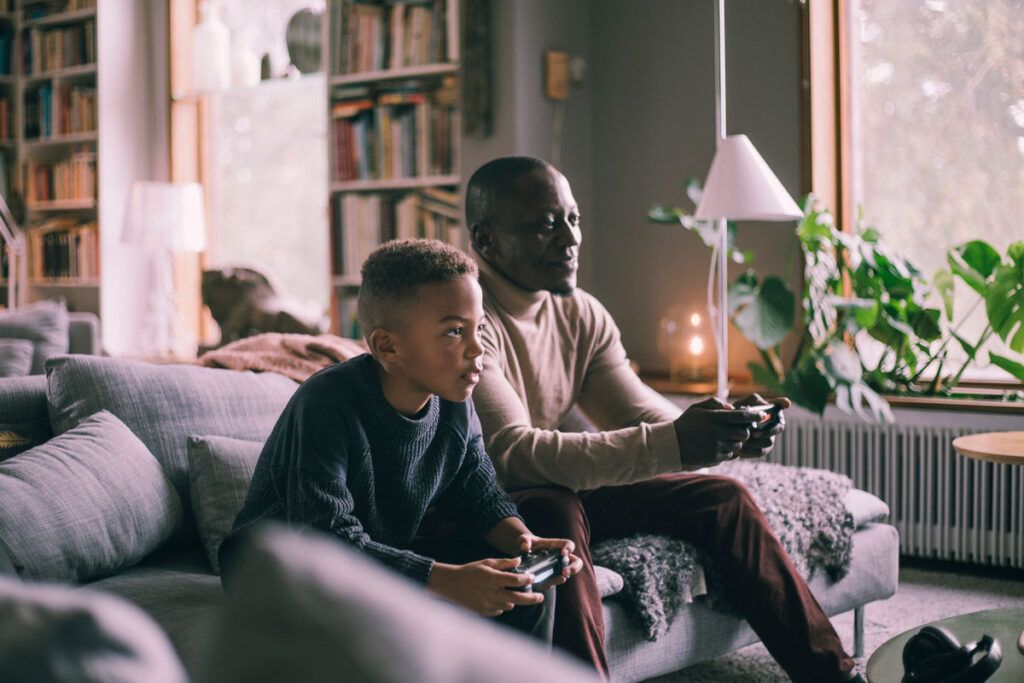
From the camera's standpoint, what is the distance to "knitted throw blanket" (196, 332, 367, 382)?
245 cm

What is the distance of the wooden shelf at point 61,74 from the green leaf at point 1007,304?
14.0 feet

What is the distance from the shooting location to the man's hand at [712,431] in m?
2.02

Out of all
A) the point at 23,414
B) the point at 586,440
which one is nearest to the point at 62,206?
the point at 23,414

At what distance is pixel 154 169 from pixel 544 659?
568 centimetres

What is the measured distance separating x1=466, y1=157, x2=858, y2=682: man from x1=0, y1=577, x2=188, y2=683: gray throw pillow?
1497mm

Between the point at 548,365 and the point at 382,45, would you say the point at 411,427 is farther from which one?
the point at 382,45

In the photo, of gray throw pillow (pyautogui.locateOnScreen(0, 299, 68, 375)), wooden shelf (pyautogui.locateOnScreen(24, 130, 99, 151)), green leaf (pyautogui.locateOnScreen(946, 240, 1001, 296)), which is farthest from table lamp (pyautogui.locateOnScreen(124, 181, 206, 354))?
green leaf (pyautogui.locateOnScreen(946, 240, 1001, 296))

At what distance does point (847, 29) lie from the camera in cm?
404

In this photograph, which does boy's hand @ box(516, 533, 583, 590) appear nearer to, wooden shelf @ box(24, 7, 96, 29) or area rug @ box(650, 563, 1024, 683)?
area rug @ box(650, 563, 1024, 683)

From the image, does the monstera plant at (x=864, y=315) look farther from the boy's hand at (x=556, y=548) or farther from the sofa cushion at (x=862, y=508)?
the boy's hand at (x=556, y=548)

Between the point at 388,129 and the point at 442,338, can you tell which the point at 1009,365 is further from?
the point at 388,129

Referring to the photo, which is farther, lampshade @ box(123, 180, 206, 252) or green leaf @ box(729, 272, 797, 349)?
lampshade @ box(123, 180, 206, 252)

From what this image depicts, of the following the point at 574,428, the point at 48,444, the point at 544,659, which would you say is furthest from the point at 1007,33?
the point at 544,659

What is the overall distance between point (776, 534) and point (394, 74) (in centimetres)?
289
